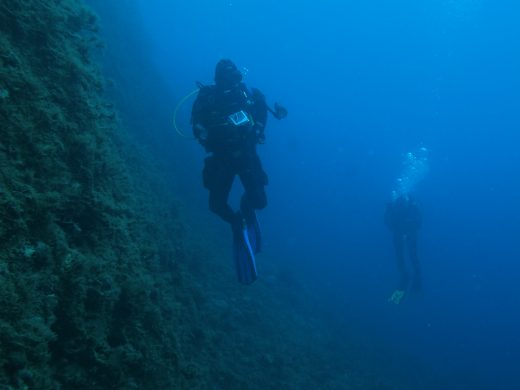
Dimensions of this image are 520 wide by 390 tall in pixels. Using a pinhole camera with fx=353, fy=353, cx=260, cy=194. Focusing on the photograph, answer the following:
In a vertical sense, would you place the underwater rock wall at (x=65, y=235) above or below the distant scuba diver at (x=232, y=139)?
below

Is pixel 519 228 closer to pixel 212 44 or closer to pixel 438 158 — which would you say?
pixel 438 158

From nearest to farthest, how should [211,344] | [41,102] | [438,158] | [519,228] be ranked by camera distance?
[41,102], [211,344], [519,228], [438,158]

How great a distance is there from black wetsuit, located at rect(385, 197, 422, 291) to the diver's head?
30.3ft

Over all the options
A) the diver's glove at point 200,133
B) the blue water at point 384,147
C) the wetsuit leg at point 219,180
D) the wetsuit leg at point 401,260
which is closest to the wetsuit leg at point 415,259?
the wetsuit leg at point 401,260

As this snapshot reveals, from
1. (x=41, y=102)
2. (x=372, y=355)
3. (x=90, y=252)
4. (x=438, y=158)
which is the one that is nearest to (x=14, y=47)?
(x=41, y=102)

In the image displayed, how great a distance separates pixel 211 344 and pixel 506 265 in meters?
58.1

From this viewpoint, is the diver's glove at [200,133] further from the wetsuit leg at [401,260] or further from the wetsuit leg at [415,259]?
the wetsuit leg at [415,259]

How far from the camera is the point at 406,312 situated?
81.5 feet

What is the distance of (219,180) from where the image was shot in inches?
229

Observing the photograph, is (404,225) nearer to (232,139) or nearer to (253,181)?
(253,181)

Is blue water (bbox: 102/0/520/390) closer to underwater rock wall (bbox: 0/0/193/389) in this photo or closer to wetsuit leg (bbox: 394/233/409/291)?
wetsuit leg (bbox: 394/233/409/291)

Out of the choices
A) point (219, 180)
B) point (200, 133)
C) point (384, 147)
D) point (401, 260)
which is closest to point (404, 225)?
point (401, 260)

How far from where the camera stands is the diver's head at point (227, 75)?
5.84m

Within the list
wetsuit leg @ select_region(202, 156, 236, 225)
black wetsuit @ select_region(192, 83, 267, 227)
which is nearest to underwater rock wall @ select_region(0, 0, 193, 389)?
black wetsuit @ select_region(192, 83, 267, 227)
